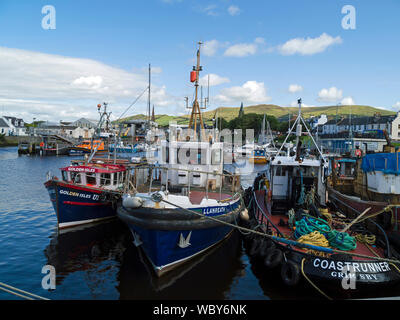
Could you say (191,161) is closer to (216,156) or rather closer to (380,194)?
(216,156)

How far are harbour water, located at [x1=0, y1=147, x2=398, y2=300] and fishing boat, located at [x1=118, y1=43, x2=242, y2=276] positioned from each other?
74 cm

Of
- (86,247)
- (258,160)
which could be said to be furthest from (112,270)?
(258,160)

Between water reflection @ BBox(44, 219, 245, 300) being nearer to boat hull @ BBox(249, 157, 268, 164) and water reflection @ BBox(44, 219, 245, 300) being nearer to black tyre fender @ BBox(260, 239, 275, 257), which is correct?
black tyre fender @ BBox(260, 239, 275, 257)

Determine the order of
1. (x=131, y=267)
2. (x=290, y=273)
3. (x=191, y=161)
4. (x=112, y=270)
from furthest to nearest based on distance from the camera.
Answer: (x=191, y=161) → (x=131, y=267) → (x=112, y=270) → (x=290, y=273)

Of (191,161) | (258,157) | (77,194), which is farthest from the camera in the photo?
(258,157)

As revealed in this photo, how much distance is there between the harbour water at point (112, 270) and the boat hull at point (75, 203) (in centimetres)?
67

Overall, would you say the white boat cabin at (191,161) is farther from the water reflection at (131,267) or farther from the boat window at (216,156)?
the water reflection at (131,267)

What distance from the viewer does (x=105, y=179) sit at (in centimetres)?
1961

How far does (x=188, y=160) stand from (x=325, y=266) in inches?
336

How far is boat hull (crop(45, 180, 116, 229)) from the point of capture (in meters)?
17.7

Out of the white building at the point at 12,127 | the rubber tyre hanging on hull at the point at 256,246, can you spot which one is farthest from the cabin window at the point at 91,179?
the white building at the point at 12,127

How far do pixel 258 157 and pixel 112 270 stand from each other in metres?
56.7

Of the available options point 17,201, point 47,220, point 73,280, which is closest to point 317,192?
point 73,280

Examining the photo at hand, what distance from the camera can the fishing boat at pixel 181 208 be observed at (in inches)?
468
